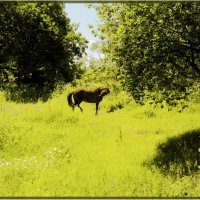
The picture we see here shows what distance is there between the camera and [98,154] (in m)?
13.9

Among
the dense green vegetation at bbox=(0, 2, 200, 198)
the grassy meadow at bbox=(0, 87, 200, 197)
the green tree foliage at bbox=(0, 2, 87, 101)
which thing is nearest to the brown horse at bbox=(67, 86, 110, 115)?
the dense green vegetation at bbox=(0, 2, 200, 198)

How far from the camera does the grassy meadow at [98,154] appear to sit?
11.1 metres

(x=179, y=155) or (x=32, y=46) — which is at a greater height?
(x=32, y=46)

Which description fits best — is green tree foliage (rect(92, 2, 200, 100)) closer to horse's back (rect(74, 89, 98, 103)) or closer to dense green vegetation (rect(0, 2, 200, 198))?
dense green vegetation (rect(0, 2, 200, 198))

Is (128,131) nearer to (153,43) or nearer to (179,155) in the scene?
(179,155)

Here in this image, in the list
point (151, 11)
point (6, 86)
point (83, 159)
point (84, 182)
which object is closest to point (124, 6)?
point (151, 11)

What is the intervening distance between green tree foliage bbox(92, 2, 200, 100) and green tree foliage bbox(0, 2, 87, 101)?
1905cm

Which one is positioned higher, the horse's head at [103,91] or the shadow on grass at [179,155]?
the horse's head at [103,91]

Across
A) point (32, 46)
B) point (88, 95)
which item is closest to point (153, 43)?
point (88, 95)

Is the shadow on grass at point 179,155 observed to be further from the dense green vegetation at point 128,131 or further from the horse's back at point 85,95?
the horse's back at point 85,95

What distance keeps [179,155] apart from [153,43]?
4.22 m

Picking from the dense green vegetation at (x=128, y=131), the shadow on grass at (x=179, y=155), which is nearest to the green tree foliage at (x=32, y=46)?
the dense green vegetation at (x=128, y=131)

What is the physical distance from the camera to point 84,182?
37.6 feet

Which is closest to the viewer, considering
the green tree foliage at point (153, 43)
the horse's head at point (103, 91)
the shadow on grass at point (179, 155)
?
the shadow on grass at point (179, 155)
